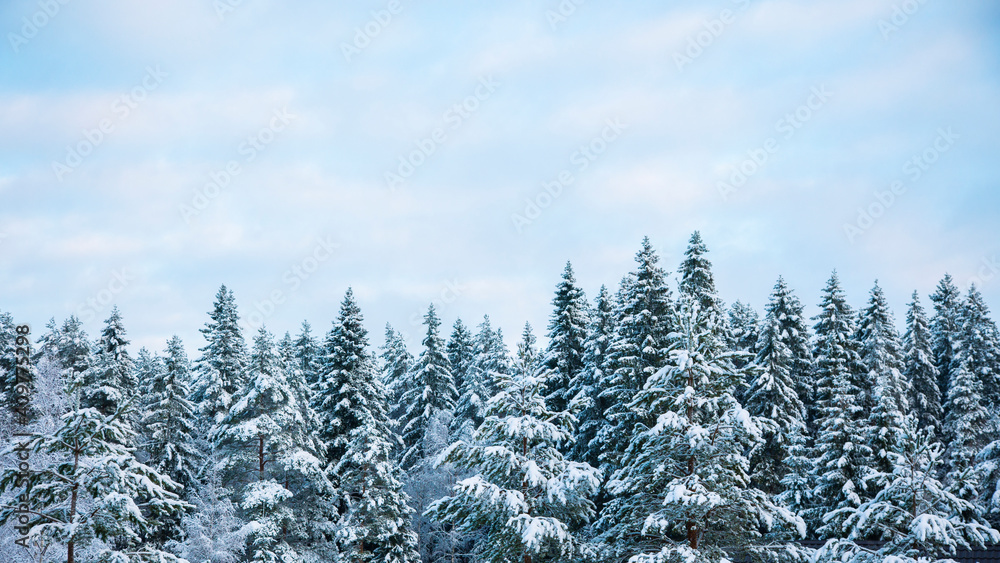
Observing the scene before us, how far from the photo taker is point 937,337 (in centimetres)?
5272

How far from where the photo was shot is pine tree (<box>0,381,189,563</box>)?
12297mm

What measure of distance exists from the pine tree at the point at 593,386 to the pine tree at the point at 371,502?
7989mm

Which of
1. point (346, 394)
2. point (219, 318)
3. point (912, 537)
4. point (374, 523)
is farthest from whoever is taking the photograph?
point (219, 318)

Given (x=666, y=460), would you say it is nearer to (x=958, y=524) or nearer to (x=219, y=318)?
(x=958, y=524)

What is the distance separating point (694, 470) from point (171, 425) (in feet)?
96.4

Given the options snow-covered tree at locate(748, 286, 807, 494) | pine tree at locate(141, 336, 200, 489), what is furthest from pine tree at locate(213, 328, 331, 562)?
snow-covered tree at locate(748, 286, 807, 494)

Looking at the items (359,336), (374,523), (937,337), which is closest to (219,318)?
(359,336)

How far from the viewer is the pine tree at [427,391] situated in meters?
45.7

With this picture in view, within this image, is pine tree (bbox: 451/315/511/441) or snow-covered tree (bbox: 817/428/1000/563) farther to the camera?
pine tree (bbox: 451/315/511/441)

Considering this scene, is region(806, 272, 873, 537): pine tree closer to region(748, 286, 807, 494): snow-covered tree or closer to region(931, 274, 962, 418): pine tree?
region(748, 286, 807, 494): snow-covered tree

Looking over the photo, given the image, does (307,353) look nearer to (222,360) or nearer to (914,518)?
(222,360)

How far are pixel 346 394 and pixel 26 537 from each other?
22759 millimetres

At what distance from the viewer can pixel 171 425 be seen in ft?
125

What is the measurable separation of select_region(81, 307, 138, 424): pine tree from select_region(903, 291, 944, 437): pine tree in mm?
45621
